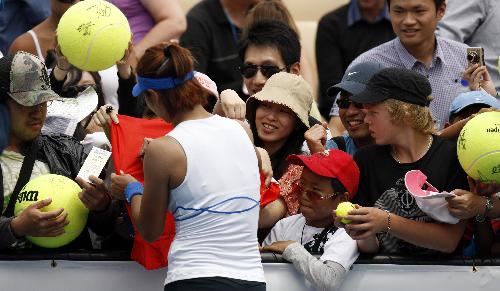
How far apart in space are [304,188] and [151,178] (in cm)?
117

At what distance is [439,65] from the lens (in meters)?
7.58

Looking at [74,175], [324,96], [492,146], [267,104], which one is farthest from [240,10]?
[492,146]

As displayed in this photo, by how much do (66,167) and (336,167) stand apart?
1.39m

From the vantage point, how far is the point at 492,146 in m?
5.91

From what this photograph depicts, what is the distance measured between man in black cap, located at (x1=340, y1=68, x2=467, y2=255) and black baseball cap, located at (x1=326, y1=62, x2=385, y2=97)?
1.44 ft

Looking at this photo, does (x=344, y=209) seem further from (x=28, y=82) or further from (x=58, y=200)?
(x=28, y=82)

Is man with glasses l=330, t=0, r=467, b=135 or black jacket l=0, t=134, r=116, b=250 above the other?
man with glasses l=330, t=0, r=467, b=135

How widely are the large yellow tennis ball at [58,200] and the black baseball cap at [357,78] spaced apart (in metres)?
1.62

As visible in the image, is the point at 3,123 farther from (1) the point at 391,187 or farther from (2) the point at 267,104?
(1) the point at 391,187

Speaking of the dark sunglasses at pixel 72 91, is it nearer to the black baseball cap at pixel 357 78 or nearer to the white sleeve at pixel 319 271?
the black baseball cap at pixel 357 78

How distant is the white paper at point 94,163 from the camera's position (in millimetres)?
6227

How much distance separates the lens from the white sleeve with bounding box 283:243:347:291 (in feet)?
19.7

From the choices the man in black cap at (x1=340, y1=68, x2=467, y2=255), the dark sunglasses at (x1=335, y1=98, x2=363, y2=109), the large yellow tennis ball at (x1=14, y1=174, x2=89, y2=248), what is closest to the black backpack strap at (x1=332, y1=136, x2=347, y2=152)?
the dark sunglasses at (x1=335, y1=98, x2=363, y2=109)

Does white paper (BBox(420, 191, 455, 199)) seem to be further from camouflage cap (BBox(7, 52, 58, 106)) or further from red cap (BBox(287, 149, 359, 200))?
camouflage cap (BBox(7, 52, 58, 106))
